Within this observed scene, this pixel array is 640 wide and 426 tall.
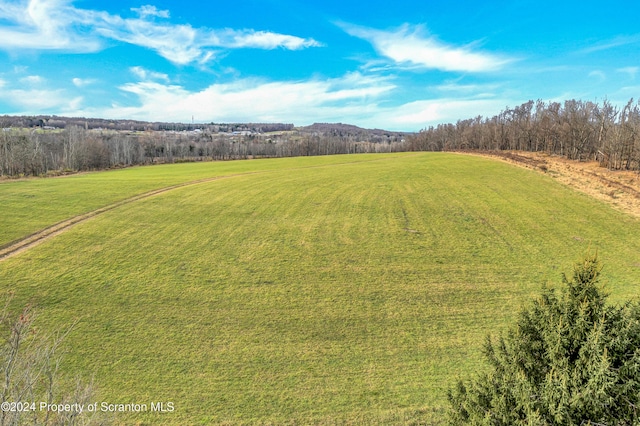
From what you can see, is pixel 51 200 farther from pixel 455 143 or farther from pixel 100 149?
pixel 455 143

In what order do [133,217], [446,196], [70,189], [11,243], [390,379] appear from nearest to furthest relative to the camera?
[390,379], [11,243], [133,217], [446,196], [70,189]

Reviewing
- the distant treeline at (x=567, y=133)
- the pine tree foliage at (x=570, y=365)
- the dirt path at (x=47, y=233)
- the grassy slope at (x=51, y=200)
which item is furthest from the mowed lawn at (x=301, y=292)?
the distant treeline at (x=567, y=133)

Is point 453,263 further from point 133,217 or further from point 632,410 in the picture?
point 133,217

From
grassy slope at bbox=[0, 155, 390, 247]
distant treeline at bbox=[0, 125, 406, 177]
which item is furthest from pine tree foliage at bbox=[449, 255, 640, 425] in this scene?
distant treeline at bbox=[0, 125, 406, 177]

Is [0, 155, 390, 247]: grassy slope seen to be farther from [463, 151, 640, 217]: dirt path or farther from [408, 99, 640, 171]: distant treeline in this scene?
[408, 99, 640, 171]: distant treeline

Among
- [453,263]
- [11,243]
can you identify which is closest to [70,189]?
[11,243]

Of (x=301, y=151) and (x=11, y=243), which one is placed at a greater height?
(x=301, y=151)

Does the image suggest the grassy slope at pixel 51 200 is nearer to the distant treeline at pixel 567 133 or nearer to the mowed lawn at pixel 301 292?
the mowed lawn at pixel 301 292

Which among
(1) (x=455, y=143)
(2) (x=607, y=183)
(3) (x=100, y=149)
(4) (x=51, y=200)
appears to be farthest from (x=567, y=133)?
(3) (x=100, y=149)
